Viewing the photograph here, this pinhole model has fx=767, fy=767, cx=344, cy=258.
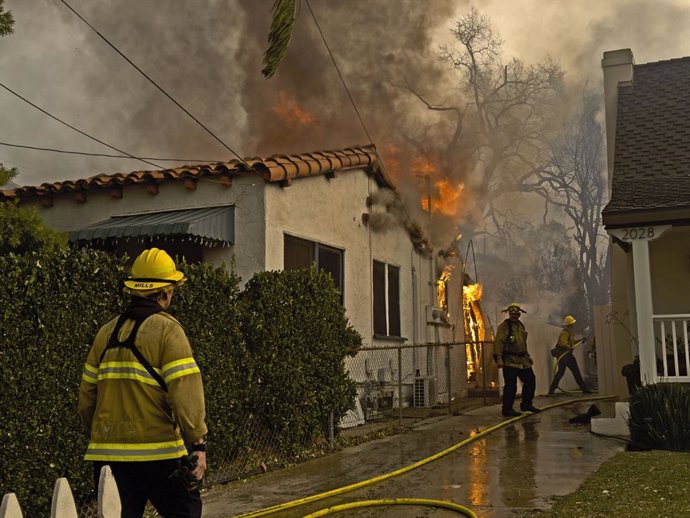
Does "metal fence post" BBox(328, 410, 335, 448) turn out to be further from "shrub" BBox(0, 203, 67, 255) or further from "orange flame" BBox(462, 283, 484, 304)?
"orange flame" BBox(462, 283, 484, 304)

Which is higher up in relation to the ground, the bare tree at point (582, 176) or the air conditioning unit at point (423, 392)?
the bare tree at point (582, 176)

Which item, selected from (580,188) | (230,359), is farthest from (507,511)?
(580,188)

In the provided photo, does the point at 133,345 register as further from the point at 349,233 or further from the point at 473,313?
the point at 473,313

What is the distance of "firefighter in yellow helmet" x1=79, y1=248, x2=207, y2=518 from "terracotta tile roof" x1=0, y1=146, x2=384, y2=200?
21.6ft

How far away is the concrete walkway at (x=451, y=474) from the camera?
6.11 m

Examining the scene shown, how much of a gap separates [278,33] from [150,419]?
5.51 metres

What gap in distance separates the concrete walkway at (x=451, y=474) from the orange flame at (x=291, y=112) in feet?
21.3

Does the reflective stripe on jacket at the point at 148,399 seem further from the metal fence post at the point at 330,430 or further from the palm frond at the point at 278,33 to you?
the metal fence post at the point at 330,430

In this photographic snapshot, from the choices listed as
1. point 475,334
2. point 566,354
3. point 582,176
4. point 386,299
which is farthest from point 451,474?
point 582,176

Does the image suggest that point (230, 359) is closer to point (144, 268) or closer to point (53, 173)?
point (144, 268)

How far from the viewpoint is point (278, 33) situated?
26.3 ft

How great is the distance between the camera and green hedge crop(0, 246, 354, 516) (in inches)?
203

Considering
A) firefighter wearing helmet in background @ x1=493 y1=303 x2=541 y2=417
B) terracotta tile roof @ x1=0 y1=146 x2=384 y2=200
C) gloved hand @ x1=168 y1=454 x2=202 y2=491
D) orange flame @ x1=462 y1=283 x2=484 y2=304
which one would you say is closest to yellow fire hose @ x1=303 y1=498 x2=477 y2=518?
gloved hand @ x1=168 y1=454 x2=202 y2=491

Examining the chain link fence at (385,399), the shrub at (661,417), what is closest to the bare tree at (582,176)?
the chain link fence at (385,399)
